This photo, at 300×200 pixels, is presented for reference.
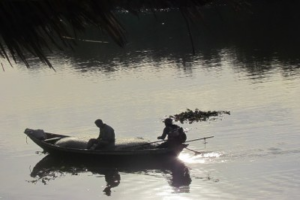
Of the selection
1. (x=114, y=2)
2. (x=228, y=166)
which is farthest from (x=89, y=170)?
(x=114, y=2)

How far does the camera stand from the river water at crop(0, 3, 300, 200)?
19.2 metres

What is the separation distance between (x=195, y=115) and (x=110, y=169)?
25.7 feet

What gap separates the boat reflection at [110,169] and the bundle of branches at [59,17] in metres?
16.3

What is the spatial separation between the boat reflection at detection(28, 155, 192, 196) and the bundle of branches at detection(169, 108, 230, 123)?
7020 millimetres

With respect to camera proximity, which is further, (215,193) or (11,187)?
(11,187)

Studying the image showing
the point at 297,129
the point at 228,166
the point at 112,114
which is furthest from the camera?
the point at 112,114

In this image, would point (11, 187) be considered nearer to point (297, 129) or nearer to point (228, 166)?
point (228, 166)

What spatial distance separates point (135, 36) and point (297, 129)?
52.9 meters

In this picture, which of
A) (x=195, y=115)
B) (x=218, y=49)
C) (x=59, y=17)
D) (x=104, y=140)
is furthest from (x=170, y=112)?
(x=59, y=17)

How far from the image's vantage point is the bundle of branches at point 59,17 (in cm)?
330

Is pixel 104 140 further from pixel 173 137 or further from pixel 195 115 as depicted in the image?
pixel 195 115

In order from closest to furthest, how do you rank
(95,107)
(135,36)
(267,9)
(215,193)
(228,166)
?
(215,193) < (228,166) < (95,107) < (135,36) < (267,9)

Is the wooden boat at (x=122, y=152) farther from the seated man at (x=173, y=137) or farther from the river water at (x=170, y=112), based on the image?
the river water at (x=170, y=112)

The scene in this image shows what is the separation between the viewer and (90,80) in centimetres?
4459
